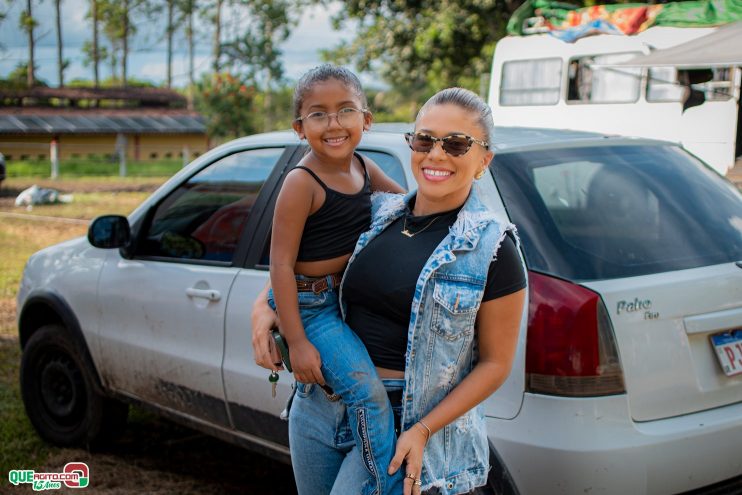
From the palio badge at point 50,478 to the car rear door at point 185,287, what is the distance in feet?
1.53

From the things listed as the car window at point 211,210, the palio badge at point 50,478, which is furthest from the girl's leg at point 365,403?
the palio badge at point 50,478

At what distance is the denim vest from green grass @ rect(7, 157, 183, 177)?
23472mm

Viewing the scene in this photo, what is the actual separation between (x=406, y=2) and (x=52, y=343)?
17.0 m

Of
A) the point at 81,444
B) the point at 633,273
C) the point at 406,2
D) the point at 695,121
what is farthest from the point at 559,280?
the point at 406,2

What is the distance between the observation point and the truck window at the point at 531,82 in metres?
12.6

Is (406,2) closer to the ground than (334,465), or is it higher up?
higher up

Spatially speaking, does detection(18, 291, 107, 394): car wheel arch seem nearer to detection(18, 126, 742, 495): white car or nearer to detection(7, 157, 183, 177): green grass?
detection(18, 126, 742, 495): white car

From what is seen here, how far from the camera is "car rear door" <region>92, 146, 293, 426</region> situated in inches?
147

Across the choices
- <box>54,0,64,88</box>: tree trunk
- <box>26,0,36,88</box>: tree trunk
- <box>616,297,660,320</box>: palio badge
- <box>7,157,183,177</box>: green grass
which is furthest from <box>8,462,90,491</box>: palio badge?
<box>54,0,64,88</box>: tree trunk

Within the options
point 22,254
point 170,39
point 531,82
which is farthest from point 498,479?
point 170,39

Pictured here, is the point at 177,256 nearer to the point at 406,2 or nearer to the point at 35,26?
the point at 406,2

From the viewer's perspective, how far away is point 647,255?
289cm

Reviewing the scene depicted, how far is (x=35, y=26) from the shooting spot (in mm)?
31016

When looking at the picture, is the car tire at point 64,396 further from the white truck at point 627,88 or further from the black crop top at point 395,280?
the white truck at point 627,88
